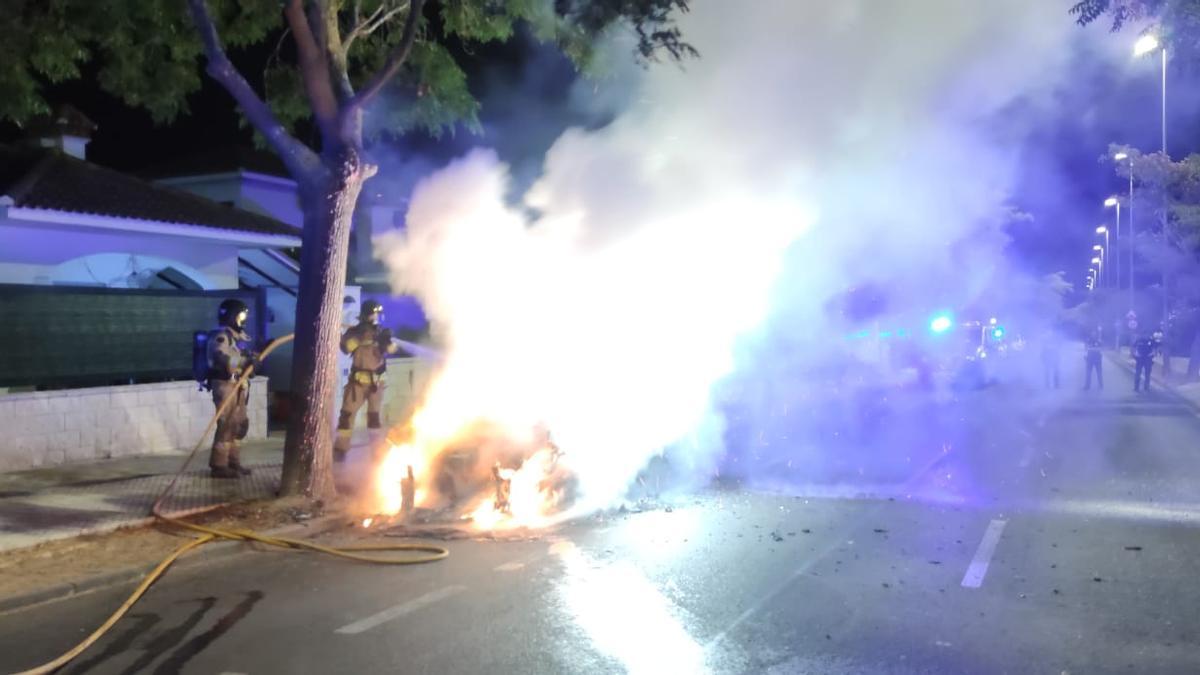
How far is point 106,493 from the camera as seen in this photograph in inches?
357

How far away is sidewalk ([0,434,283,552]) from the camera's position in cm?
772

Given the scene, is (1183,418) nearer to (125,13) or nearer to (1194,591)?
(1194,591)

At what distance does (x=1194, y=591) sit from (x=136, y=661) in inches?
240

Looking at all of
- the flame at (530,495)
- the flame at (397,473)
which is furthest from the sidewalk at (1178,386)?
the flame at (397,473)

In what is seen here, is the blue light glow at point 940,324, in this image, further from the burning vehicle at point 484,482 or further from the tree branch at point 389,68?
the tree branch at point 389,68

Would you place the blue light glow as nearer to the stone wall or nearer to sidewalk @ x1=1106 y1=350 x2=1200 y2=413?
sidewalk @ x1=1106 y1=350 x2=1200 y2=413

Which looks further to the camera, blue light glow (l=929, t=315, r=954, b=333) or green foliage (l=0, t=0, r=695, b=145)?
blue light glow (l=929, t=315, r=954, b=333)

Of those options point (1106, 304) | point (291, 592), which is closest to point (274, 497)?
point (291, 592)

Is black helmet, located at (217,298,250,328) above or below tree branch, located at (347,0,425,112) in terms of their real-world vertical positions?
below

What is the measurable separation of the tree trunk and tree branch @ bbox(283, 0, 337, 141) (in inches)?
12.7

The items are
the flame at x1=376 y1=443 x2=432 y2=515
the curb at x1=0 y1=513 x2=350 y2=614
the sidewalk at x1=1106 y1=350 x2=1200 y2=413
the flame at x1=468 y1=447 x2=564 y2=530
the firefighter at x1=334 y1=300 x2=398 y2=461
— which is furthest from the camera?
the sidewalk at x1=1106 y1=350 x2=1200 y2=413

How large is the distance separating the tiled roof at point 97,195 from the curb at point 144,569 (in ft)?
17.4

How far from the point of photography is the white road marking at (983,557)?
20.2ft

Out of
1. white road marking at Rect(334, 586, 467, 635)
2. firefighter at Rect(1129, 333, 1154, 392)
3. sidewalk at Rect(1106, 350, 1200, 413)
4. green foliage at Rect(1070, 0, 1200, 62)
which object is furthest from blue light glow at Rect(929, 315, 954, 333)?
white road marking at Rect(334, 586, 467, 635)
